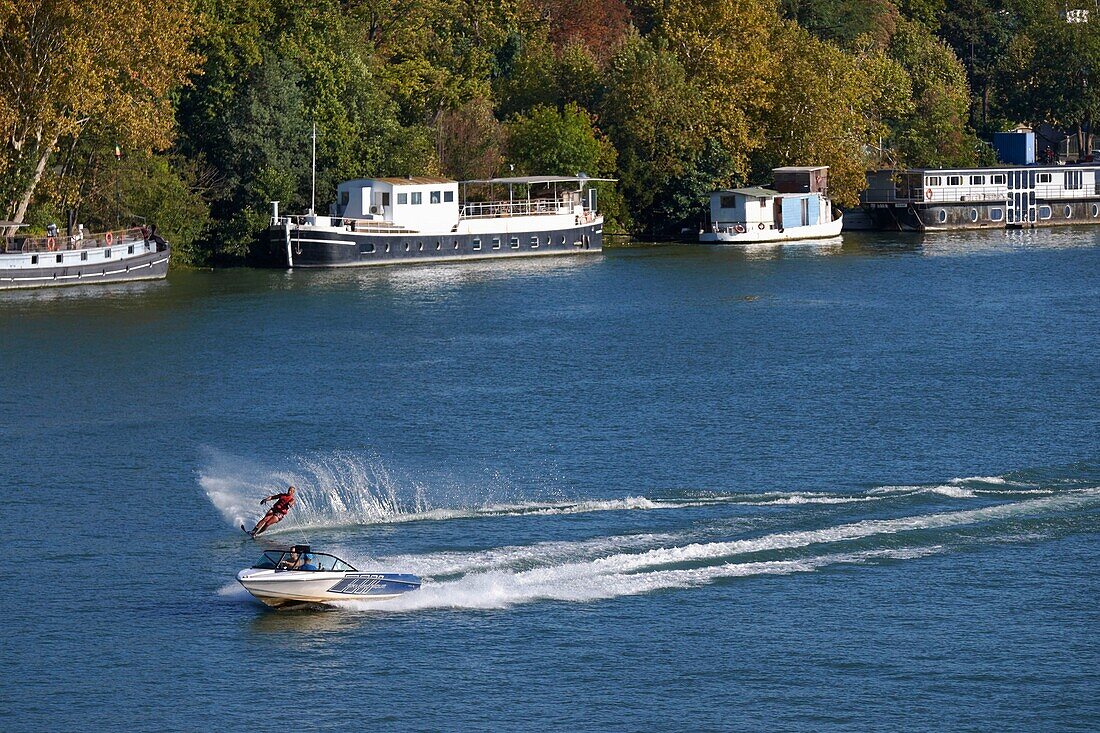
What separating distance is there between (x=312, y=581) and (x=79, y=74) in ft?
207

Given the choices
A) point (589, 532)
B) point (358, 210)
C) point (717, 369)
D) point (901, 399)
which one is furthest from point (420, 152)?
point (589, 532)

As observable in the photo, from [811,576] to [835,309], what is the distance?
164ft

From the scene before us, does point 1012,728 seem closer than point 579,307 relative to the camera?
Yes

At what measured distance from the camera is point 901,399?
64.7m

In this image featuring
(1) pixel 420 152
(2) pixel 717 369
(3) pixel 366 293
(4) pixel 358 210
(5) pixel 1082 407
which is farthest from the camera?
(1) pixel 420 152

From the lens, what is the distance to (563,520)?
4697cm

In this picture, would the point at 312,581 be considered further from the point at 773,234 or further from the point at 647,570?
the point at 773,234

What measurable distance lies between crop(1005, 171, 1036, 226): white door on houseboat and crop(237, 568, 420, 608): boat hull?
112652 millimetres

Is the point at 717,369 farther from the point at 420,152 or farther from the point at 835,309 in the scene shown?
the point at 420,152

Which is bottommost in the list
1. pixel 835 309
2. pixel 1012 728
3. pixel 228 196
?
pixel 1012 728

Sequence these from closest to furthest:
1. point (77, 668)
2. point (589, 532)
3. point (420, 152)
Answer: point (77, 668), point (589, 532), point (420, 152)

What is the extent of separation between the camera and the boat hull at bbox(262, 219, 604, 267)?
107750mm

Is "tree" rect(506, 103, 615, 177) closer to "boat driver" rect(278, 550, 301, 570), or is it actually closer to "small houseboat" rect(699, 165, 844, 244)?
"small houseboat" rect(699, 165, 844, 244)

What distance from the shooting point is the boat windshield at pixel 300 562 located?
40.5m
